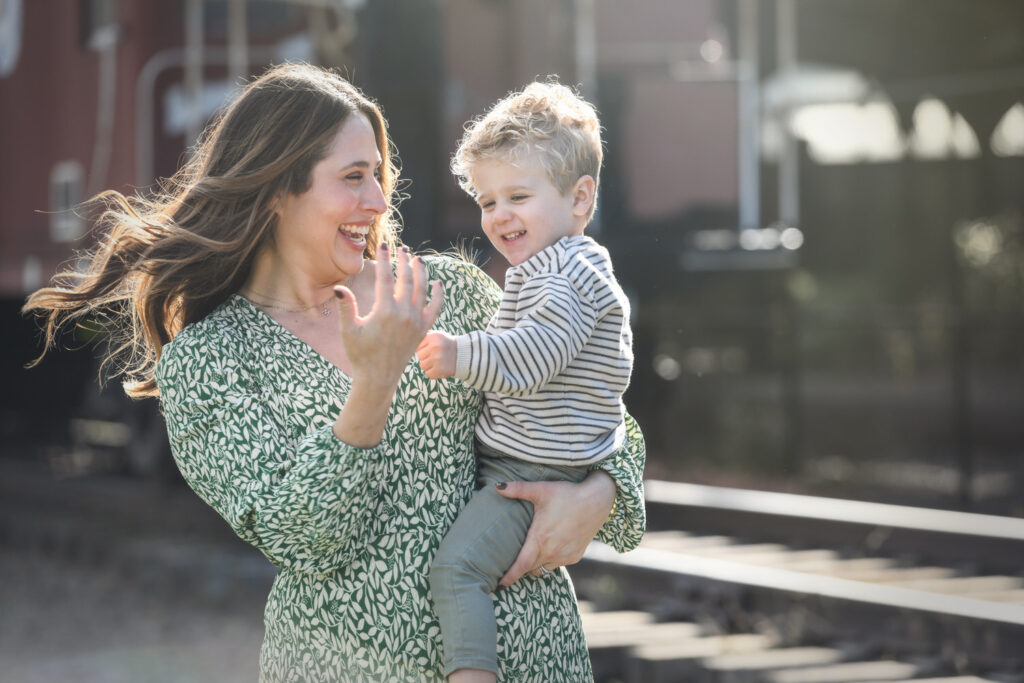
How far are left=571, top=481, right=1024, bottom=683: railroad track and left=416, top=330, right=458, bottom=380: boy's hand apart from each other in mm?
3061

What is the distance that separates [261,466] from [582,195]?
2.59 feet

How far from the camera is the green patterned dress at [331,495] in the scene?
214 cm

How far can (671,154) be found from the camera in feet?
30.0

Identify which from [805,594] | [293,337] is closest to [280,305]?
[293,337]

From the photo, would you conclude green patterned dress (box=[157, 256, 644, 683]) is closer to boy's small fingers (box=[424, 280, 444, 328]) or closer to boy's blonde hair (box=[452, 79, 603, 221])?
boy's small fingers (box=[424, 280, 444, 328])

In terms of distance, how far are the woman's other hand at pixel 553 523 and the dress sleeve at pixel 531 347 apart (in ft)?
0.61

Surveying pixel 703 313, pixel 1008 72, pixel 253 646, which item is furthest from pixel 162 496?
pixel 1008 72

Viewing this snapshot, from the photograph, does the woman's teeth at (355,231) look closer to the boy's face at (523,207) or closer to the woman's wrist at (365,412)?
the boy's face at (523,207)

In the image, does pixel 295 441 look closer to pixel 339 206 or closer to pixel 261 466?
pixel 261 466

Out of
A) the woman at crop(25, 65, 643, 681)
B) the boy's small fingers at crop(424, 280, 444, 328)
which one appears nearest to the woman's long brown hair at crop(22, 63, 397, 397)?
the woman at crop(25, 65, 643, 681)

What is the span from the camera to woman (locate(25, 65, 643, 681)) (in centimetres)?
212

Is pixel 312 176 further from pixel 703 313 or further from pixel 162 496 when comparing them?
pixel 703 313

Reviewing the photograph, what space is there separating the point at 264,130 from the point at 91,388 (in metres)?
9.45

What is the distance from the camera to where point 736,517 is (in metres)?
7.22
